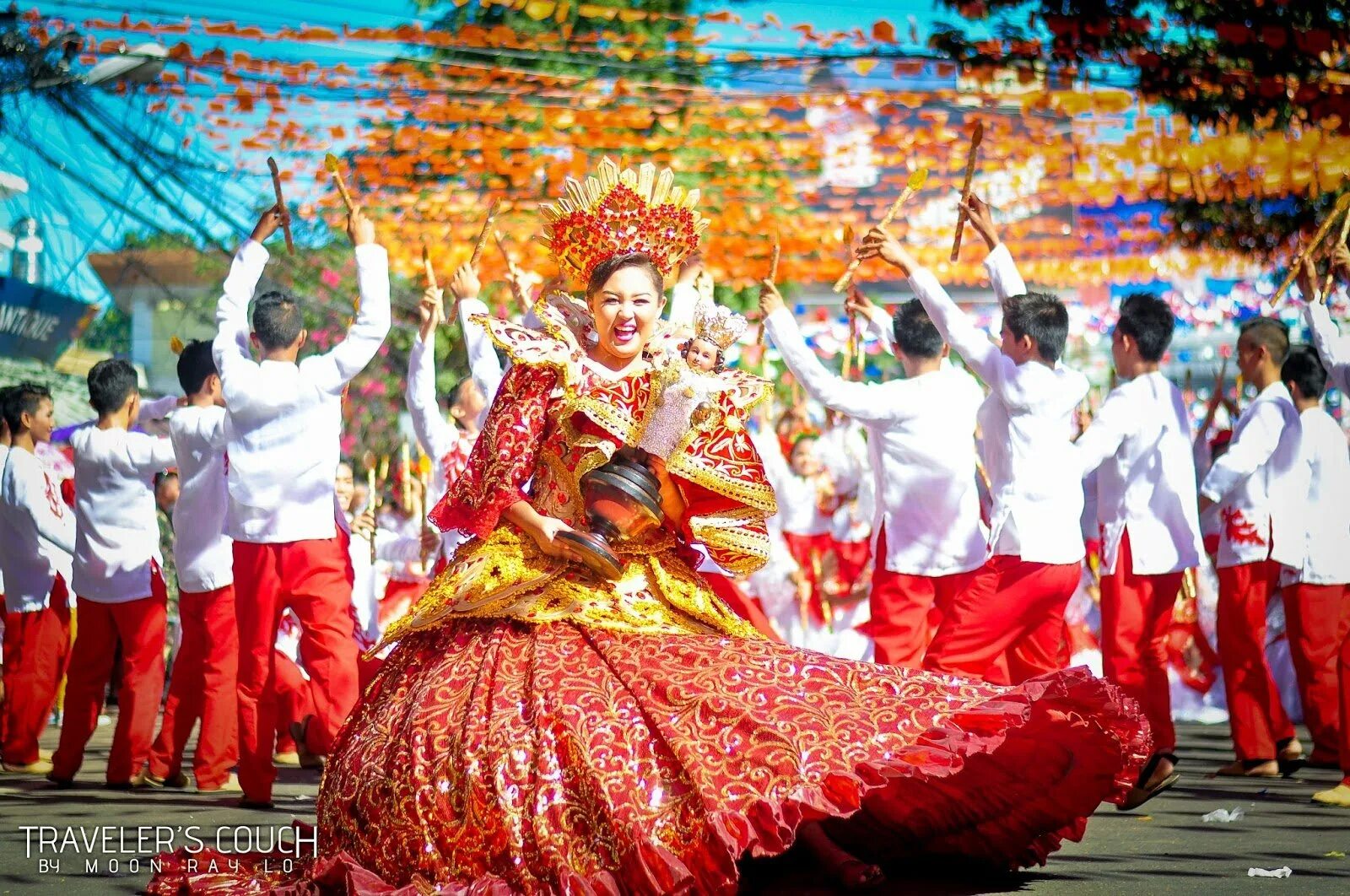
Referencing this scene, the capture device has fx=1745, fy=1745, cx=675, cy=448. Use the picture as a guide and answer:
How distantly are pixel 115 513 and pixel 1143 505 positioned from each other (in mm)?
4482

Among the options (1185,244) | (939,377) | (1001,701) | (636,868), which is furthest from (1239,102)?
(636,868)

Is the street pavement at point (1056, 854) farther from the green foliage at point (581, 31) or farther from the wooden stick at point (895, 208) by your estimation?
the green foliage at point (581, 31)

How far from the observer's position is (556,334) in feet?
15.9

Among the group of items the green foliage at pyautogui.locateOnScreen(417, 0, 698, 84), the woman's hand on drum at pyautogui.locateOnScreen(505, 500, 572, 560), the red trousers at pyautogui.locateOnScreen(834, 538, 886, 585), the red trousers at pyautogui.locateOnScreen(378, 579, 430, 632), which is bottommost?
the red trousers at pyautogui.locateOnScreen(378, 579, 430, 632)

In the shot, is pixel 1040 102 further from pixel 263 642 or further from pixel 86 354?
pixel 263 642

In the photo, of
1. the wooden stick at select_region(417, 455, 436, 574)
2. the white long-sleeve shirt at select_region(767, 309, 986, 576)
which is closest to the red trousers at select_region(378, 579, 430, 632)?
the wooden stick at select_region(417, 455, 436, 574)

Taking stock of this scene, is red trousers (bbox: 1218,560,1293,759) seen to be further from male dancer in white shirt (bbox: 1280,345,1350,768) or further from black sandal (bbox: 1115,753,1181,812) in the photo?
black sandal (bbox: 1115,753,1181,812)

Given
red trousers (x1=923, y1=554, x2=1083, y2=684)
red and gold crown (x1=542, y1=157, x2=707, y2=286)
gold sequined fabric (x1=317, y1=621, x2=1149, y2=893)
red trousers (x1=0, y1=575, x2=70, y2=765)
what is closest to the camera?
gold sequined fabric (x1=317, y1=621, x2=1149, y2=893)

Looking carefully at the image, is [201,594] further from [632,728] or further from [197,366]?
[632,728]

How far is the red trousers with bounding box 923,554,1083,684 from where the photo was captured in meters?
6.26

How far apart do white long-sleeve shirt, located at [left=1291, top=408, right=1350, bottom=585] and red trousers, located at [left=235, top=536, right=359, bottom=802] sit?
4.16 metres

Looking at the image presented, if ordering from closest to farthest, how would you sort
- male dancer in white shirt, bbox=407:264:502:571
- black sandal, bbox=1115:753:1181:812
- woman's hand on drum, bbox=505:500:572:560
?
woman's hand on drum, bbox=505:500:572:560, black sandal, bbox=1115:753:1181:812, male dancer in white shirt, bbox=407:264:502:571

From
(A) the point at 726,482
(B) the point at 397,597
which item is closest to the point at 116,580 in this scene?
(B) the point at 397,597

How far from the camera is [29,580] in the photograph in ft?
28.0
